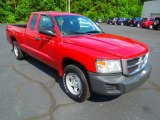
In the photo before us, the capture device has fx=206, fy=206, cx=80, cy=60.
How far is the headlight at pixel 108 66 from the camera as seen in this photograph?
140 inches

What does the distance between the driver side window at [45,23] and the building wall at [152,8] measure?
36705 mm

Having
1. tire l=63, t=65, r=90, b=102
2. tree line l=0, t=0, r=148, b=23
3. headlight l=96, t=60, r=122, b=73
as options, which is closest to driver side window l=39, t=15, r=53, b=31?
tire l=63, t=65, r=90, b=102

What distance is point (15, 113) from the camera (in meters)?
3.77

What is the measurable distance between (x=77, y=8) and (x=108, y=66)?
45181mm

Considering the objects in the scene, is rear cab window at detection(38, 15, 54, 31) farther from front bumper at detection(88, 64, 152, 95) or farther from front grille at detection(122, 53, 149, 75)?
front grille at detection(122, 53, 149, 75)

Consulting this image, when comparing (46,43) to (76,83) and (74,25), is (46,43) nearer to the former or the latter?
(74,25)

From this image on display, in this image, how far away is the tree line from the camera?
1434 inches

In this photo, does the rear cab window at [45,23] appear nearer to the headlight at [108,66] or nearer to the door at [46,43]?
the door at [46,43]

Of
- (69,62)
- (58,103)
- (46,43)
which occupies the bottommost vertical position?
(58,103)

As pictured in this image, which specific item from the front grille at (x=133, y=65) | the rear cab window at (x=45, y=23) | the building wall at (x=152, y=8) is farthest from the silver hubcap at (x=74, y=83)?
the building wall at (x=152, y=8)

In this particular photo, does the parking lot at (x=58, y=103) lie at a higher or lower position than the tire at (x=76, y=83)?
lower

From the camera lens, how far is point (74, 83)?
433 centimetres

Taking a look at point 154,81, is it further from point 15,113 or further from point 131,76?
point 15,113

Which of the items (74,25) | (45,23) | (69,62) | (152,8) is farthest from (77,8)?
(69,62)
